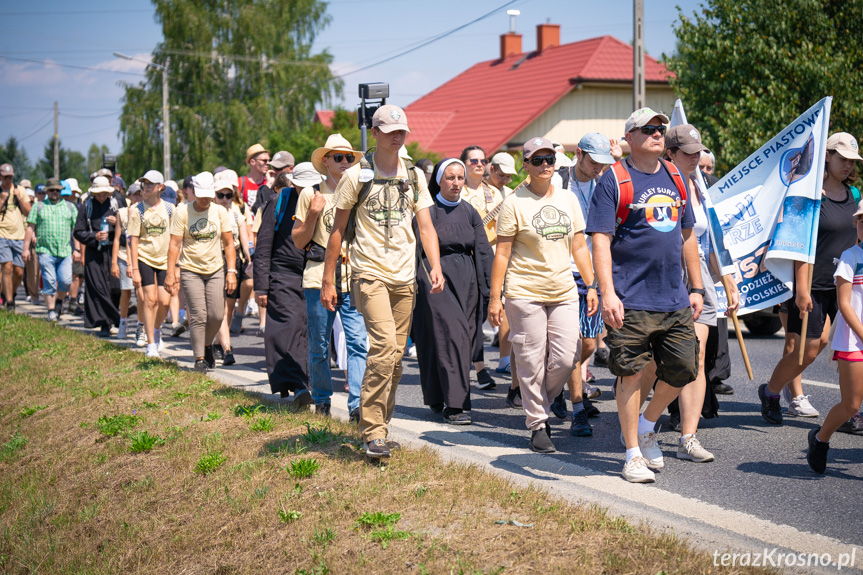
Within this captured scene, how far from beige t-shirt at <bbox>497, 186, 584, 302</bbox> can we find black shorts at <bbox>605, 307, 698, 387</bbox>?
36.5 inches

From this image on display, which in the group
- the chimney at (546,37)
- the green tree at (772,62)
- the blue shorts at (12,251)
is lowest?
the blue shorts at (12,251)

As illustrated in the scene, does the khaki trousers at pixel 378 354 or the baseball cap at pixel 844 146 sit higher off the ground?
the baseball cap at pixel 844 146

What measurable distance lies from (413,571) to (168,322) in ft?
37.9

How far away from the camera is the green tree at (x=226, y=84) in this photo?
45.5 meters

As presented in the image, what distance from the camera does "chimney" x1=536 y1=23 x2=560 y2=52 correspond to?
144 feet

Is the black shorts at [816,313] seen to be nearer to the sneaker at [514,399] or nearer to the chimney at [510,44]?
the sneaker at [514,399]

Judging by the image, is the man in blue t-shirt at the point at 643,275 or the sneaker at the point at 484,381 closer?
the man in blue t-shirt at the point at 643,275

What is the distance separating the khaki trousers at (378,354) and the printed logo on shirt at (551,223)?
4.16ft

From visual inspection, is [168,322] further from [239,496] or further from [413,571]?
[413,571]

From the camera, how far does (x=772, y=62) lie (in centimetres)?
1825

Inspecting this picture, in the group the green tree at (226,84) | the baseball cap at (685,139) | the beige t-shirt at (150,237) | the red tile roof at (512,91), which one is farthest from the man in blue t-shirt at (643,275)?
the green tree at (226,84)

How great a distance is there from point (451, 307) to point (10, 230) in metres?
11.0

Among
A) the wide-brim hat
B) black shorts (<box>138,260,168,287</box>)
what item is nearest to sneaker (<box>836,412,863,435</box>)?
the wide-brim hat

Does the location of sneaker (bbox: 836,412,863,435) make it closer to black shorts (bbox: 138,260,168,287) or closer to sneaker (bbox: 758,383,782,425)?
sneaker (bbox: 758,383,782,425)
